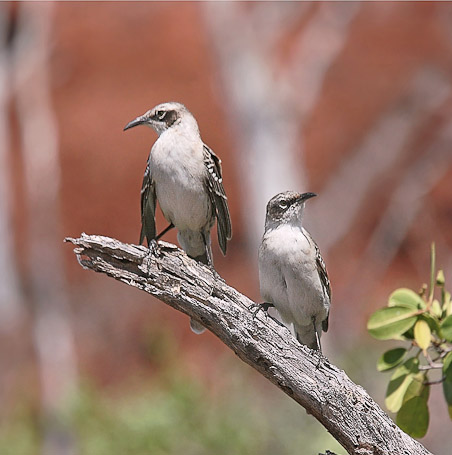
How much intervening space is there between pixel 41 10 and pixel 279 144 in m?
8.57

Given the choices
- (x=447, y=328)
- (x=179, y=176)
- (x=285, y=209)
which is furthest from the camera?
(x=179, y=176)

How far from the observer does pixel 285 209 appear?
5.98m

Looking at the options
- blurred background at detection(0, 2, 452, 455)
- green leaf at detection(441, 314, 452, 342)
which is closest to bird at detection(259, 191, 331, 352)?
green leaf at detection(441, 314, 452, 342)

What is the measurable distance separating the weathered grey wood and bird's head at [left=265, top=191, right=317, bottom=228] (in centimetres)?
125

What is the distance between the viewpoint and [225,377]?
39.4ft

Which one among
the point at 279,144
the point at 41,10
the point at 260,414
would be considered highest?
the point at 41,10

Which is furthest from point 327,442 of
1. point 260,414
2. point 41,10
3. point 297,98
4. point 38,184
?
point 41,10

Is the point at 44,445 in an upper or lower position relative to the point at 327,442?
upper

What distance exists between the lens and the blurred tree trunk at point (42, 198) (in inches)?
832

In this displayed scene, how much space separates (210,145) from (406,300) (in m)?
17.2

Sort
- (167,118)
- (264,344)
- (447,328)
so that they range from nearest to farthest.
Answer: (264,344) < (447,328) < (167,118)

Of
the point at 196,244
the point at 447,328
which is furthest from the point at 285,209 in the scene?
the point at 447,328

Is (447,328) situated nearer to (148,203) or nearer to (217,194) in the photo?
(217,194)

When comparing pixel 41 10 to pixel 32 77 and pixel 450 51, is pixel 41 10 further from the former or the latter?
pixel 450 51
